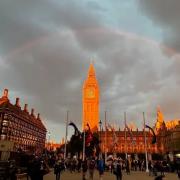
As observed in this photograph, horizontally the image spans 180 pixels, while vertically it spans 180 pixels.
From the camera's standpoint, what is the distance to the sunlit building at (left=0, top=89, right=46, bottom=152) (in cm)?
12381

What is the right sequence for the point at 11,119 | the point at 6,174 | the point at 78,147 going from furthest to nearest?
the point at 11,119, the point at 78,147, the point at 6,174

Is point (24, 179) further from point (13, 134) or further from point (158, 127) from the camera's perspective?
point (158, 127)

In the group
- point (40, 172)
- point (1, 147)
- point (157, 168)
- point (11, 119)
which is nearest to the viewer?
point (40, 172)

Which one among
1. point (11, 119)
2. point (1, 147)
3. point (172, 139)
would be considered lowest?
point (1, 147)

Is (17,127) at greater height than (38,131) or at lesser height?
lesser

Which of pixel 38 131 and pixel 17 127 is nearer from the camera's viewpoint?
pixel 17 127

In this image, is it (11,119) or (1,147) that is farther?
(11,119)

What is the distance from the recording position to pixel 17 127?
448 feet

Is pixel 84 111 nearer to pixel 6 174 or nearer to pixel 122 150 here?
pixel 122 150

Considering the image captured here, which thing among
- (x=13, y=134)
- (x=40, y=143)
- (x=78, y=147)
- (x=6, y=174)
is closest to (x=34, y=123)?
(x=40, y=143)

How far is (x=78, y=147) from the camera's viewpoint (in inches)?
3706

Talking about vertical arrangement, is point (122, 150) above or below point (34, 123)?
below

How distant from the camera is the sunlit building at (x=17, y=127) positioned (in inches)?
4875

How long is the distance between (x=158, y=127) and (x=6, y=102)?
111529 mm
